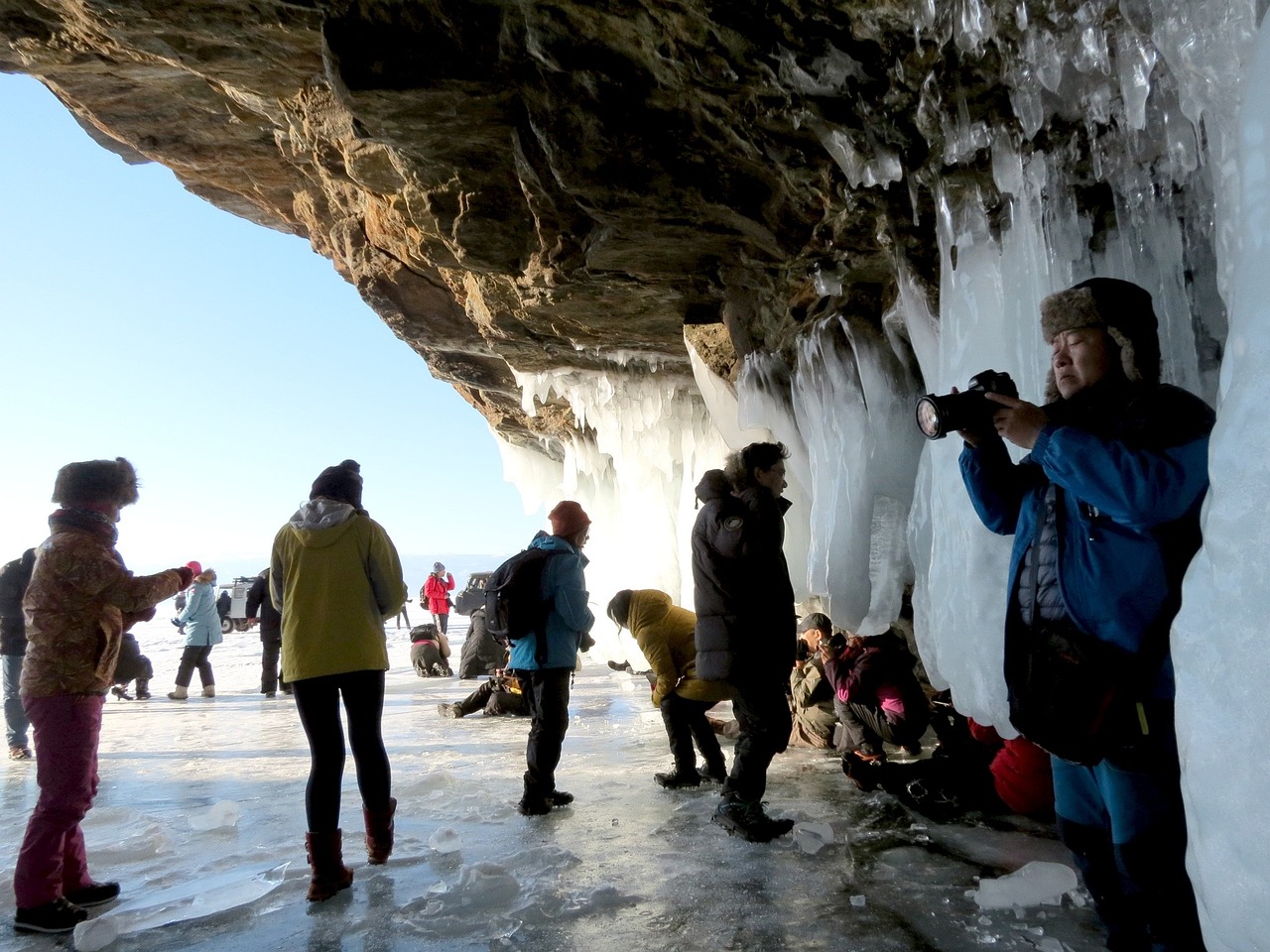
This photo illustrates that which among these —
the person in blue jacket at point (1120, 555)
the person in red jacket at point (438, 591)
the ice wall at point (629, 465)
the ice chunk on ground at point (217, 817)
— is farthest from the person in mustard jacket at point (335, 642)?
the person in red jacket at point (438, 591)

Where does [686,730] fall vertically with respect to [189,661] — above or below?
below

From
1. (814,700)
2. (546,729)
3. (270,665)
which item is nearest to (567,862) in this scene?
(546,729)

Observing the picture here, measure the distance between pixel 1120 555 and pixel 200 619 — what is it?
9812 millimetres

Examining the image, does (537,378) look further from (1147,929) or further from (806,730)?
(1147,929)

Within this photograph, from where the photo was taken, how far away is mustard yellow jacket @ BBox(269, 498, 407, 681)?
3.01 m

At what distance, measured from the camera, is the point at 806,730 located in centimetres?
537

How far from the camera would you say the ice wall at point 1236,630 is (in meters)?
1.25

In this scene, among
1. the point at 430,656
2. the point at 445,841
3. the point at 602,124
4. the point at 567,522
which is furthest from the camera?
the point at 430,656

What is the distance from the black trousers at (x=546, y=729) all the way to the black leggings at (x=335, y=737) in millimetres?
923

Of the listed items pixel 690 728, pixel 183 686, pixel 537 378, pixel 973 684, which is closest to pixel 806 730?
pixel 690 728

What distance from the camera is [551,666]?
157 inches

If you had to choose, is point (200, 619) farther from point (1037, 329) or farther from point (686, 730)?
point (1037, 329)

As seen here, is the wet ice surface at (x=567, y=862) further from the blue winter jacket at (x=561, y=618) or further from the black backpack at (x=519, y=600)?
the black backpack at (x=519, y=600)

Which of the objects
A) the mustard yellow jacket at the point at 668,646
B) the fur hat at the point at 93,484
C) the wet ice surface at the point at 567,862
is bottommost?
the wet ice surface at the point at 567,862
